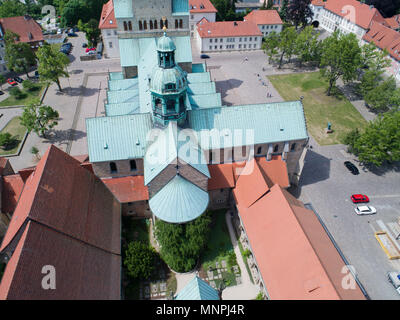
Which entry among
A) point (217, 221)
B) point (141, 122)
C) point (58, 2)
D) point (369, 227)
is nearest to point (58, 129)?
point (141, 122)

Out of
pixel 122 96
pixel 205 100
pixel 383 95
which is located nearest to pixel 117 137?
pixel 122 96

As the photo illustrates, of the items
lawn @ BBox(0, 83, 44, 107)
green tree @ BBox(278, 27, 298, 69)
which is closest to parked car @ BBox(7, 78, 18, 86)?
lawn @ BBox(0, 83, 44, 107)

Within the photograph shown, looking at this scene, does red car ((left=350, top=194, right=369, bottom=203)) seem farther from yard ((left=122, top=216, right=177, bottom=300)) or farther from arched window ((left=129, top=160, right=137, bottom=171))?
arched window ((left=129, top=160, right=137, bottom=171))

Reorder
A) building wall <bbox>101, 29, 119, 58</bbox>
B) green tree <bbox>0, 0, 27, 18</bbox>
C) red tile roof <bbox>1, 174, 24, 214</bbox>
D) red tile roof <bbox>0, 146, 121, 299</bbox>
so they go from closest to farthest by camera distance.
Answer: red tile roof <bbox>0, 146, 121, 299</bbox> → red tile roof <bbox>1, 174, 24, 214</bbox> → building wall <bbox>101, 29, 119, 58</bbox> → green tree <bbox>0, 0, 27, 18</bbox>

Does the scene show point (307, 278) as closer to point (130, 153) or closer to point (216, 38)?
point (130, 153)

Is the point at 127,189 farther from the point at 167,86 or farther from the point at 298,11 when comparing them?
the point at 298,11

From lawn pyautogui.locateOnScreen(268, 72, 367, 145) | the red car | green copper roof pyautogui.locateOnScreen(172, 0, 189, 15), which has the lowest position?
the red car
